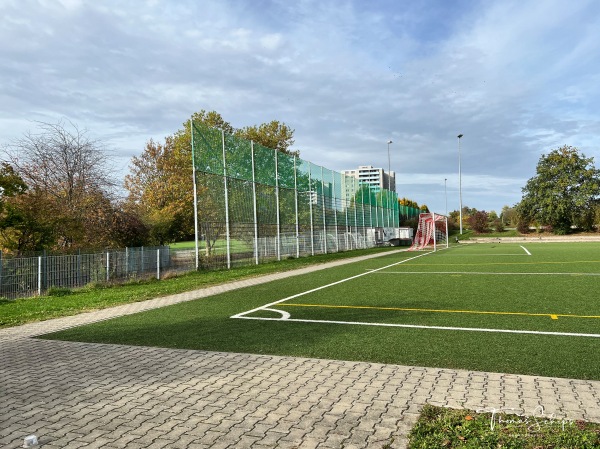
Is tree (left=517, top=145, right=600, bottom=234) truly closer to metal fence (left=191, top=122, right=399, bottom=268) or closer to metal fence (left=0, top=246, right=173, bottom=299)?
metal fence (left=191, top=122, right=399, bottom=268)

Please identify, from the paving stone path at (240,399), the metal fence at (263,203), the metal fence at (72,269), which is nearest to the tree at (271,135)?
the metal fence at (263,203)

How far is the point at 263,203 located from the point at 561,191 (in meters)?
58.7

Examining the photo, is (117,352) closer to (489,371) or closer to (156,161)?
(489,371)

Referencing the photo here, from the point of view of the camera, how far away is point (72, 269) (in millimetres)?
16484

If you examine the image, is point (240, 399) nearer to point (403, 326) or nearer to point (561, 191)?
point (403, 326)

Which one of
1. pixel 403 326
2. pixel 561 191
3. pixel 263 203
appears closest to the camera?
pixel 403 326

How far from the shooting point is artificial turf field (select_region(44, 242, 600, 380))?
19.2 feet

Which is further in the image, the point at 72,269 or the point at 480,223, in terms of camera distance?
the point at 480,223

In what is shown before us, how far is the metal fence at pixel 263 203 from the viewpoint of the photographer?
67.5ft

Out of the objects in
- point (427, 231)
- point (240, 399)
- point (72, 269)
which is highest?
point (427, 231)

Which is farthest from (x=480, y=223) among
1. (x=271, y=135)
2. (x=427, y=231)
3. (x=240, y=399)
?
(x=240, y=399)

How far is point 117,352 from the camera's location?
659 centimetres

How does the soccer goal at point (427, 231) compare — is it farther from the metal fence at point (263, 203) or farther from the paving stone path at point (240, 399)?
the paving stone path at point (240, 399)

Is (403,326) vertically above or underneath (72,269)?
underneath
